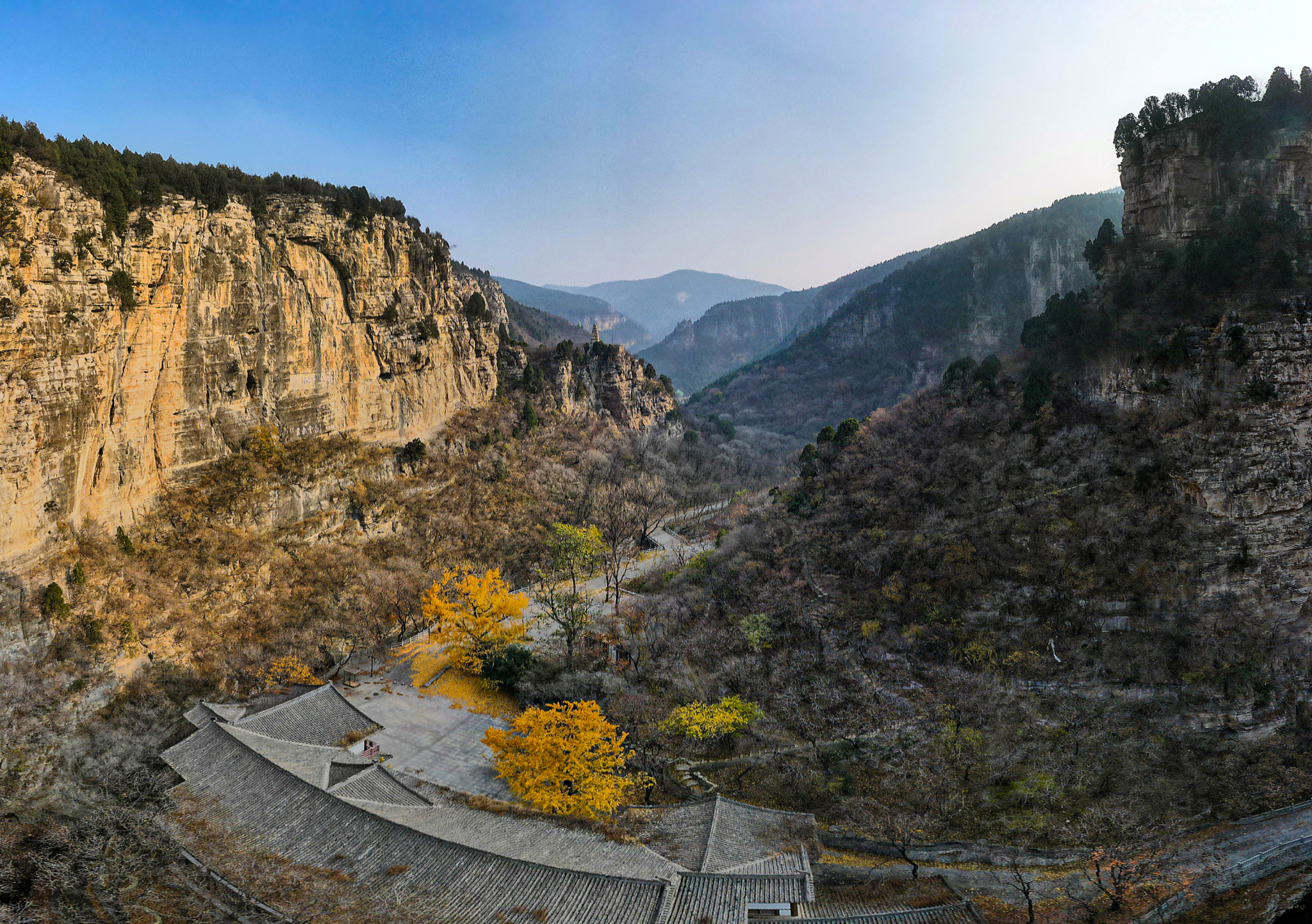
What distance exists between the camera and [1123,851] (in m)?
20.2

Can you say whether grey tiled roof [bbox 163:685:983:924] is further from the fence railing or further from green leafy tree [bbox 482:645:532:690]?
green leafy tree [bbox 482:645:532:690]

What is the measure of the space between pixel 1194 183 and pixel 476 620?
146 ft

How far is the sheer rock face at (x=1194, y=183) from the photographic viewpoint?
104 feet

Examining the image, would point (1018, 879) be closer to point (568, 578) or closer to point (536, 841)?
point (536, 841)

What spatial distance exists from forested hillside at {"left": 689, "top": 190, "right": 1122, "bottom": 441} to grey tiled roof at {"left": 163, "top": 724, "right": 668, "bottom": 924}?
3457 inches

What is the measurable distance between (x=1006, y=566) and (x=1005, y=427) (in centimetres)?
1003

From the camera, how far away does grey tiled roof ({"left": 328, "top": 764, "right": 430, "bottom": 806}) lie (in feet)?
74.3

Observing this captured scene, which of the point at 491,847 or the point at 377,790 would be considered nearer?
the point at 491,847

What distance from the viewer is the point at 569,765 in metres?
23.5

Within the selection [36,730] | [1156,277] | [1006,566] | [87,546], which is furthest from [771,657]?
[87,546]

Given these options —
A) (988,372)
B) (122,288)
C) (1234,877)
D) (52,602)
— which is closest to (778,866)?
(1234,877)

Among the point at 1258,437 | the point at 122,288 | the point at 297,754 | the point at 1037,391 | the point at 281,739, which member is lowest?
the point at 297,754

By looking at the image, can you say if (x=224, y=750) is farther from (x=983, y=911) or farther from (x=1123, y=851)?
(x=1123, y=851)

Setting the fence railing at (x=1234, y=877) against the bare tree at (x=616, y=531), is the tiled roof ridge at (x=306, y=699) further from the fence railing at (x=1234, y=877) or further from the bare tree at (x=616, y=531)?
the fence railing at (x=1234, y=877)
